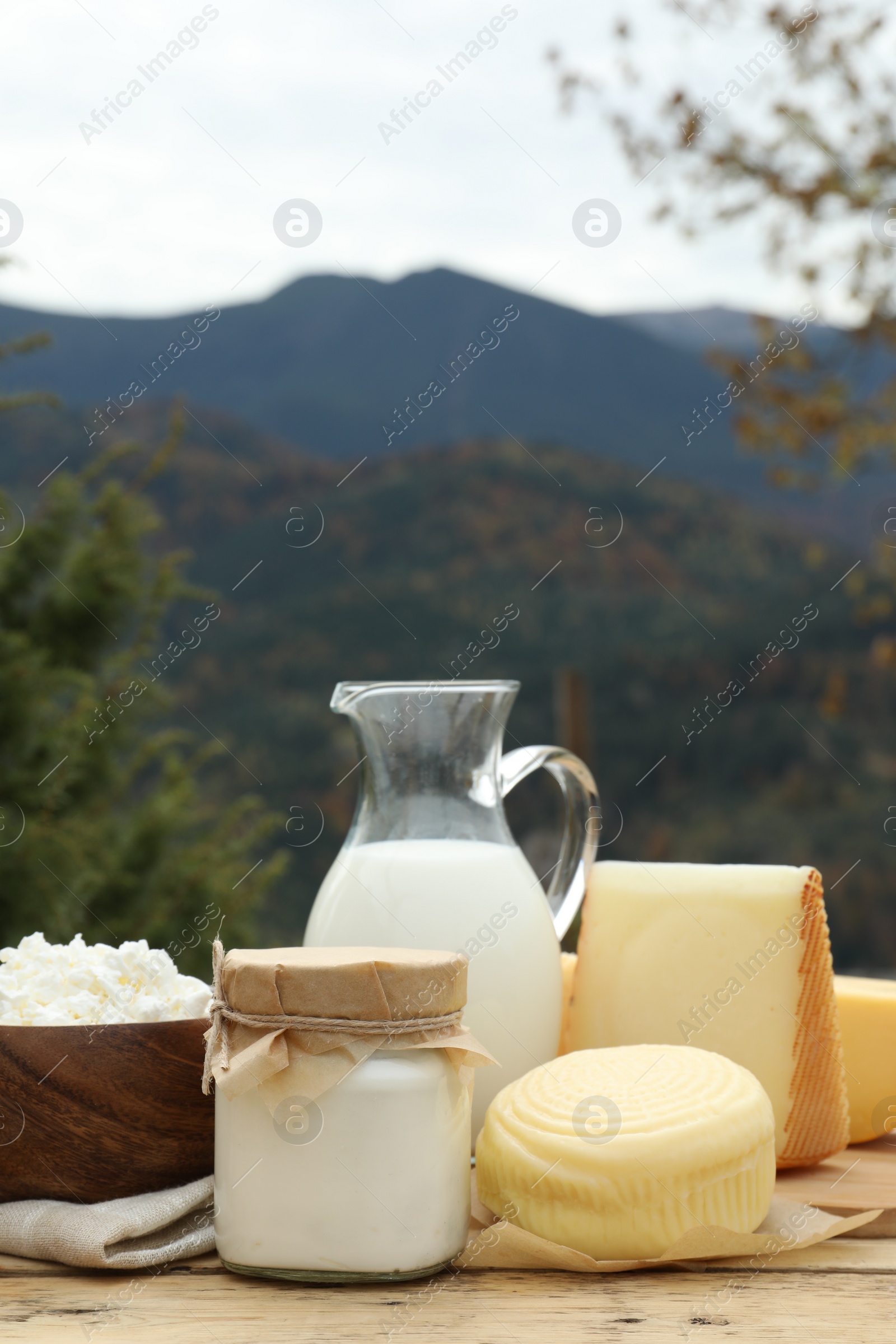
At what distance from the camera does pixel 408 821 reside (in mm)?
949

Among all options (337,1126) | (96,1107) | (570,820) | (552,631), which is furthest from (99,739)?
(552,631)

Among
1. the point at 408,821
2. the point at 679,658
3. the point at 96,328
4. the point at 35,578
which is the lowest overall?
the point at 679,658

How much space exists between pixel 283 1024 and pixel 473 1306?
186 mm

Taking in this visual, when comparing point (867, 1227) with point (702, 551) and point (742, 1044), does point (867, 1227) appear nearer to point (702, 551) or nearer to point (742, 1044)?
point (742, 1044)

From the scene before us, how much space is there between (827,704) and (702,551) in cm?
312

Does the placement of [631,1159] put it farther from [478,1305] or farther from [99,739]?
[99,739]

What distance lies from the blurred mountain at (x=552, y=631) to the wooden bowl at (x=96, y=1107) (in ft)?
13.1

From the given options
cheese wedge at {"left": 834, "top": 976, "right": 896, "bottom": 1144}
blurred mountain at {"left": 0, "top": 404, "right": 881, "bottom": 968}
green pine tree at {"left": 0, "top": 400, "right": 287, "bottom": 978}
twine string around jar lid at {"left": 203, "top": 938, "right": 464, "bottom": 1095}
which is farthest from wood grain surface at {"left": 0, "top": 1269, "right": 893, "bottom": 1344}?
blurred mountain at {"left": 0, "top": 404, "right": 881, "bottom": 968}

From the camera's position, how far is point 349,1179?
0.67 m

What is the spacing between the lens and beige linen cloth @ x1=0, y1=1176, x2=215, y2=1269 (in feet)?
2.28

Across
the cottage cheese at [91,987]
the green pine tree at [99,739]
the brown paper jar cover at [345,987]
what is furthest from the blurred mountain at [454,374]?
the brown paper jar cover at [345,987]

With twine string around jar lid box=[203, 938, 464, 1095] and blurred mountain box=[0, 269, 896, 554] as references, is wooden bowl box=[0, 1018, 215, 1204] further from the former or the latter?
blurred mountain box=[0, 269, 896, 554]

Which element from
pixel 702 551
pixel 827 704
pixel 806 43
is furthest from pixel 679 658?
pixel 806 43

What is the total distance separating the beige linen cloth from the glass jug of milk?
0.76ft
